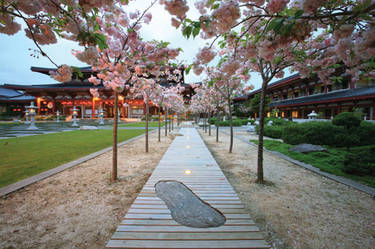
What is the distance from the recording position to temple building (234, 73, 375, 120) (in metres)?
14.1

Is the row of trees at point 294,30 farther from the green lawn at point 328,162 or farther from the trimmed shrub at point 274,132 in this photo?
the trimmed shrub at point 274,132

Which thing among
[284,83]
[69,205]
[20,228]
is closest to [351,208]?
[69,205]

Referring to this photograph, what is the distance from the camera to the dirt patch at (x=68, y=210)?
1.96 m

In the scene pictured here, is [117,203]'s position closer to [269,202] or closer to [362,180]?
[269,202]

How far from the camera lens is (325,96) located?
59.4 ft

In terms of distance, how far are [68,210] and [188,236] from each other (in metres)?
2.27

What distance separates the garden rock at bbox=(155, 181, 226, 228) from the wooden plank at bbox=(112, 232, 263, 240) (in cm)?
20

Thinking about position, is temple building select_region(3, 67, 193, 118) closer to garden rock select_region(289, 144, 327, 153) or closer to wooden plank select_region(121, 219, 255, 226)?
garden rock select_region(289, 144, 327, 153)

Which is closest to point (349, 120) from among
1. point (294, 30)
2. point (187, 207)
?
point (294, 30)

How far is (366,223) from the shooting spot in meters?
2.31

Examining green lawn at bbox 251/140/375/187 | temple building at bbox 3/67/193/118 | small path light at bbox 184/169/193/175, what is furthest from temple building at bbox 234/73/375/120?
temple building at bbox 3/67/193/118

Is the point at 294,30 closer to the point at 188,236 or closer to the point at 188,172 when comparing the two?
the point at 188,236

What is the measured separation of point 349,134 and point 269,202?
8.47 meters

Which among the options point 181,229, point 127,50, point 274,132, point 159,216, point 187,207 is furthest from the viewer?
point 274,132
